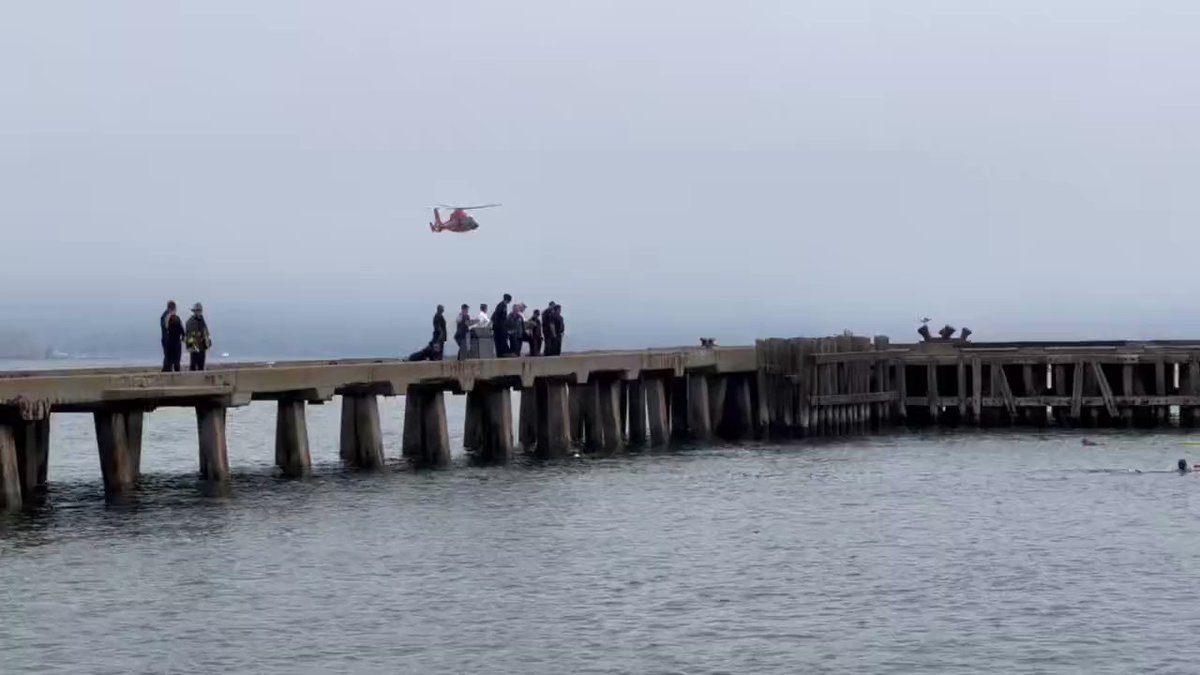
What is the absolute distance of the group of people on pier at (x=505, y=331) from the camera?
49500 mm

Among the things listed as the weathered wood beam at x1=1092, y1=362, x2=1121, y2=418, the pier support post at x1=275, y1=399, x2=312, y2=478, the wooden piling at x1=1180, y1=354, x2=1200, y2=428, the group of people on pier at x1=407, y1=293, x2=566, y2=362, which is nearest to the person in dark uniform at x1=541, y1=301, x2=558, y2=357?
the group of people on pier at x1=407, y1=293, x2=566, y2=362

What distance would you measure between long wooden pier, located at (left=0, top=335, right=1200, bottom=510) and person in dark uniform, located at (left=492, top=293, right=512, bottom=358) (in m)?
1.27

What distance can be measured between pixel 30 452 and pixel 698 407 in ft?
75.2

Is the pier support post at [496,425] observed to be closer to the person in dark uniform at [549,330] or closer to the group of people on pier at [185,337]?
the person in dark uniform at [549,330]

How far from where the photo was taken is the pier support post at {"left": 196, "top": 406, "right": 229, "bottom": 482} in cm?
4138

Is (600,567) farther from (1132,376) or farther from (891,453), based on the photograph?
(1132,376)

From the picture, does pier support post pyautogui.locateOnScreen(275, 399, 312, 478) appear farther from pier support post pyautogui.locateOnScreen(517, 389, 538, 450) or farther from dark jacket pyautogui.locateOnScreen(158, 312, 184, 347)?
pier support post pyautogui.locateOnScreen(517, 389, 538, 450)

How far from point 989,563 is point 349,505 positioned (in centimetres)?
1317

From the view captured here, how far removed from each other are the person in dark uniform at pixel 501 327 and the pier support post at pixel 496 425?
1347mm

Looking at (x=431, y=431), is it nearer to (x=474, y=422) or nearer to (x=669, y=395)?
(x=474, y=422)

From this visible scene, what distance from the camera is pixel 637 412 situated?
5819 cm

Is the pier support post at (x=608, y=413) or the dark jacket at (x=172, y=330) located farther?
the pier support post at (x=608, y=413)

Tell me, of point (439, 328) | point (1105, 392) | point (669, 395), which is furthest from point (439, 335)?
point (1105, 392)

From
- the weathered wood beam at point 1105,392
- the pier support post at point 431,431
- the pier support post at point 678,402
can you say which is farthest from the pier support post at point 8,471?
the weathered wood beam at point 1105,392
